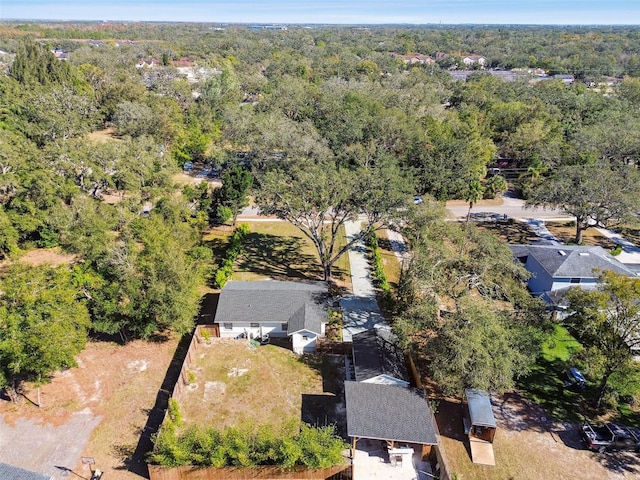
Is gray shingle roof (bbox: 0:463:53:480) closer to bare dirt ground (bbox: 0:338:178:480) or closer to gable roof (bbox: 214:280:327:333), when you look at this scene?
bare dirt ground (bbox: 0:338:178:480)

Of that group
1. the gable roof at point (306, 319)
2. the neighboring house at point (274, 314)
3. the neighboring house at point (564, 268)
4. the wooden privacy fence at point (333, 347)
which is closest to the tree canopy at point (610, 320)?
the neighboring house at point (564, 268)

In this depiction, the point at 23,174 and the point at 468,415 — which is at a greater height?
the point at 23,174

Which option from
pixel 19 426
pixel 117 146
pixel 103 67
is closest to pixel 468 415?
pixel 19 426

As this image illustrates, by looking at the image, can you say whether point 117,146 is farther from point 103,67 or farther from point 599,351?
point 103,67

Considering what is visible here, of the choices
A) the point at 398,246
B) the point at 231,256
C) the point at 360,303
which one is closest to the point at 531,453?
the point at 360,303

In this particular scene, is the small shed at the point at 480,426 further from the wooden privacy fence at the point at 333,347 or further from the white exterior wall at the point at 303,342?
the white exterior wall at the point at 303,342

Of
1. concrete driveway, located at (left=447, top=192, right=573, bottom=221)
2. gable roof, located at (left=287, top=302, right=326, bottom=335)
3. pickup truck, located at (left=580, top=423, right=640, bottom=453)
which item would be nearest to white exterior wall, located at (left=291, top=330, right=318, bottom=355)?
gable roof, located at (left=287, top=302, right=326, bottom=335)

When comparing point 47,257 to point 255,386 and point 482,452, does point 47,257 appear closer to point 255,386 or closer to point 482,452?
point 255,386
